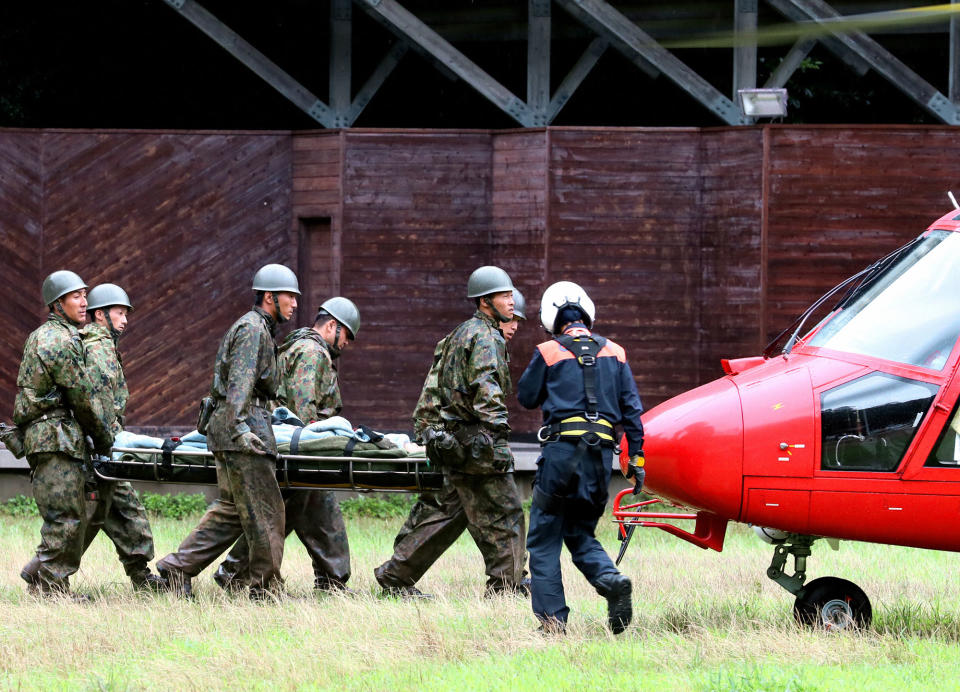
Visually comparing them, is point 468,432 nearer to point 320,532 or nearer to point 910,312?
point 320,532

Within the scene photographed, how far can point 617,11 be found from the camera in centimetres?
1557

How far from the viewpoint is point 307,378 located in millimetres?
10398

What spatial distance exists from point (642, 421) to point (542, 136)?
24.0 ft

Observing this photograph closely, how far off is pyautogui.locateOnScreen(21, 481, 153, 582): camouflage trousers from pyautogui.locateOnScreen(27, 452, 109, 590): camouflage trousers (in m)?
0.31

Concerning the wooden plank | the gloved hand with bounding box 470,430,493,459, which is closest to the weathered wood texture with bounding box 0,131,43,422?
the wooden plank

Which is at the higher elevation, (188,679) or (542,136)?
(542,136)

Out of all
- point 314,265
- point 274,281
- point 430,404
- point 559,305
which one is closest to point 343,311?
point 430,404

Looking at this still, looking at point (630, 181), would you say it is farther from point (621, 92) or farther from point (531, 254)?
point (621, 92)

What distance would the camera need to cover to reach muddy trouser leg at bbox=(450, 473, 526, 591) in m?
9.81

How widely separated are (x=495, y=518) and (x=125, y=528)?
8.21 ft

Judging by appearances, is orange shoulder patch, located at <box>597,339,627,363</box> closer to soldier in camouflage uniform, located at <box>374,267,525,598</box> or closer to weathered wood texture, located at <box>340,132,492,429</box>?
soldier in camouflage uniform, located at <box>374,267,525,598</box>

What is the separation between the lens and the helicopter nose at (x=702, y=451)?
8.03 metres

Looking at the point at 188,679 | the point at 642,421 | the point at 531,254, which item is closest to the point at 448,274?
the point at 531,254

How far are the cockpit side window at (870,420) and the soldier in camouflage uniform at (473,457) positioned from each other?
2.32 meters
